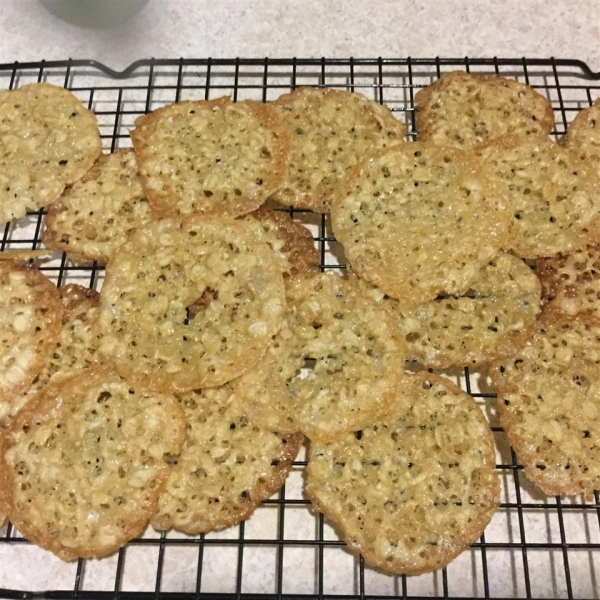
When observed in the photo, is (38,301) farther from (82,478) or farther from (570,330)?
(570,330)

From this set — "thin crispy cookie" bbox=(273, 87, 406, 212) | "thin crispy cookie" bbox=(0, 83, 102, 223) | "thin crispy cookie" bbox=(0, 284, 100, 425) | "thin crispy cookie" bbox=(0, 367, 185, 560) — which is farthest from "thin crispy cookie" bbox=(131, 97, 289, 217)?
"thin crispy cookie" bbox=(0, 367, 185, 560)

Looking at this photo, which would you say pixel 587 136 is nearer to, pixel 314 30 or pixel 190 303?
pixel 314 30

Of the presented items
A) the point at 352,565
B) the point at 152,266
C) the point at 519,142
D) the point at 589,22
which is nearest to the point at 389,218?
the point at 519,142

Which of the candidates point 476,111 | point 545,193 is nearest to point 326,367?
point 545,193

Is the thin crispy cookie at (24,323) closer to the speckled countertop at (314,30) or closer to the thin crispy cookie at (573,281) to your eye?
the speckled countertop at (314,30)

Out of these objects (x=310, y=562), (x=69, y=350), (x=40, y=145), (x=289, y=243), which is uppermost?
(x=40, y=145)

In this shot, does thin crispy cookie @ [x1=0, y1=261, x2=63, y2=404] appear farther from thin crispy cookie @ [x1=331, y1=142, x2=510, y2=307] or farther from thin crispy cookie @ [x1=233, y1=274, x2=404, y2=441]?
thin crispy cookie @ [x1=331, y1=142, x2=510, y2=307]
